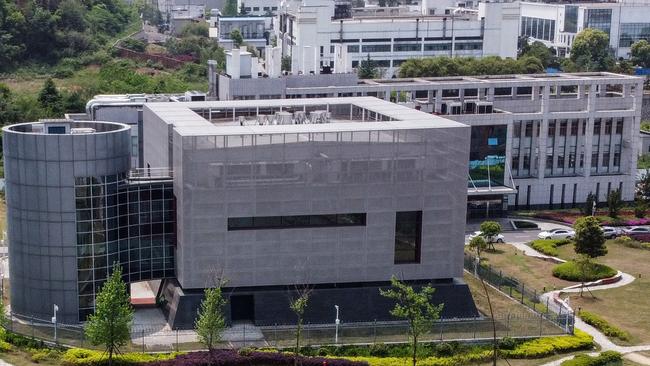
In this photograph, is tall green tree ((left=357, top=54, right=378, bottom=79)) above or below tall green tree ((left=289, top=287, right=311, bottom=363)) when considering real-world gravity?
above

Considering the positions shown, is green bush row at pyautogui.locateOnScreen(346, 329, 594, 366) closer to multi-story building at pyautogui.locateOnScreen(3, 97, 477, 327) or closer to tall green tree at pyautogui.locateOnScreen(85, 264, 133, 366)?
multi-story building at pyautogui.locateOnScreen(3, 97, 477, 327)

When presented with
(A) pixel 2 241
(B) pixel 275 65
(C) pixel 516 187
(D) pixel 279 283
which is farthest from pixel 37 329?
(C) pixel 516 187

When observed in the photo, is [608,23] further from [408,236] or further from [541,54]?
[408,236]

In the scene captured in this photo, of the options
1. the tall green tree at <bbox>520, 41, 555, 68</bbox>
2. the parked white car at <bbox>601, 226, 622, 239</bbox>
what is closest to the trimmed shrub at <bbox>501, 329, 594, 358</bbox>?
the parked white car at <bbox>601, 226, 622, 239</bbox>

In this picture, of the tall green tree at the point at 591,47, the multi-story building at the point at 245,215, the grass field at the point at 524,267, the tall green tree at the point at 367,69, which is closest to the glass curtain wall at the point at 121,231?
the multi-story building at the point at 245,215

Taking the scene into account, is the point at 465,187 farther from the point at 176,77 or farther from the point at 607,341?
the point at 176,77

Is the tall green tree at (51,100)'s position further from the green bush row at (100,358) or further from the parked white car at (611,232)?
the green bush row at (100,358)

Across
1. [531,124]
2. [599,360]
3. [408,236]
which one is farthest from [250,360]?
[531,124]
